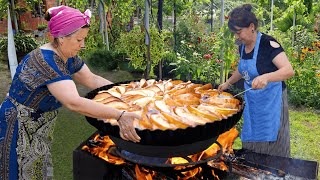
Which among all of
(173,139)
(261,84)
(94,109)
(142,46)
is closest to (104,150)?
(94,109)

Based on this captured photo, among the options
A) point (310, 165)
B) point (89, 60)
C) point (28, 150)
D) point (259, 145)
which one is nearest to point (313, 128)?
point (259, 145)

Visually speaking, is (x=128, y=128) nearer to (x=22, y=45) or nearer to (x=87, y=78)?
(x=87, y=78)

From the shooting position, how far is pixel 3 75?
899 centimetres

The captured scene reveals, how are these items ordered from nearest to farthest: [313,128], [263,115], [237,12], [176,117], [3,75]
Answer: [176,117] < [237,12] < [263,115] < [313,128] < [3,75]

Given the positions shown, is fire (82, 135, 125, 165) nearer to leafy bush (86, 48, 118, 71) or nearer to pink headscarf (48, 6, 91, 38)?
pink headscarf (48, 6, 91, 38)

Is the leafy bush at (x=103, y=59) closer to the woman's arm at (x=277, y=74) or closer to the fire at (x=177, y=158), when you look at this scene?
the fire at (x=177, y=158)

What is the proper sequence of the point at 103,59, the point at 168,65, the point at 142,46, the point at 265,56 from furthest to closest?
the point at 103,59 → the point at 168,65 → the point at 142,46 → the point at 265,56

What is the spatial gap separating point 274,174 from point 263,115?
0.71 meters

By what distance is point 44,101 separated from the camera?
7.62 ft

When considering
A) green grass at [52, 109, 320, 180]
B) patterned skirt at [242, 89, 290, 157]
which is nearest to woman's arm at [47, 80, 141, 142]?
patterned skirt at [242, 89, 290, 157]

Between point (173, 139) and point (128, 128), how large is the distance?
264 millimetres

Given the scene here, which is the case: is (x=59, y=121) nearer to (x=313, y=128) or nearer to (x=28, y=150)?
(x=28, y=150)

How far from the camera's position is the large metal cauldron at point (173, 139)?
194cm

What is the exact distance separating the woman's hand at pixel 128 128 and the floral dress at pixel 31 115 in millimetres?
444
